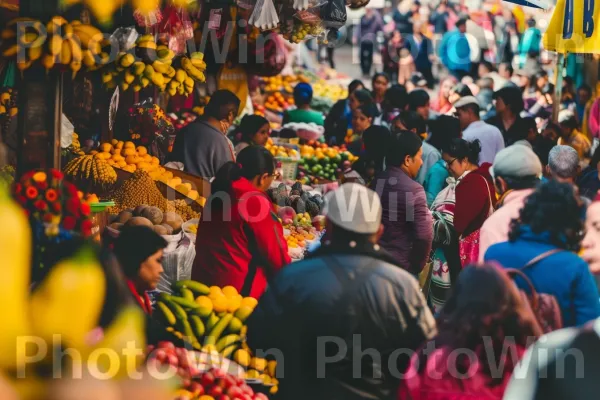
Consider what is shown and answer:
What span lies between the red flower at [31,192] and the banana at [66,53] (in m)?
0.68

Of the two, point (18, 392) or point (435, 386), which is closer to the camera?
point (18, 392)

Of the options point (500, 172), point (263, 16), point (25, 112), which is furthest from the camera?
point (263, 16)

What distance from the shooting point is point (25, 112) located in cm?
475

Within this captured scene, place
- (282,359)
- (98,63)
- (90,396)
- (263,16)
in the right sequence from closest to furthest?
(90,396)
(282,359)
(98,63)
(263,16)

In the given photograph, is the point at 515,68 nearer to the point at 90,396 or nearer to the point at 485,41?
the point at 485,41

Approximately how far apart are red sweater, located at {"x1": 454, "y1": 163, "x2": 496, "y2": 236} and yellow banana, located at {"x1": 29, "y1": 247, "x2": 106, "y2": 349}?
3.12 metres

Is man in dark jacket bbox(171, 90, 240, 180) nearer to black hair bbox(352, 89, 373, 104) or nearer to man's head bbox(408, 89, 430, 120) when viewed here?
man's head bbox(408, 89, 430, 120)

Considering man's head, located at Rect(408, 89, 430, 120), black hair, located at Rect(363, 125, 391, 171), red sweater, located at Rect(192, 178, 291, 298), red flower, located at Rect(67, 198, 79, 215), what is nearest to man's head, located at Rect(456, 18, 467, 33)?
man's head, located at Rect(408, 89, 430, 120)

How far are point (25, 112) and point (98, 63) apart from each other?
1.62ft

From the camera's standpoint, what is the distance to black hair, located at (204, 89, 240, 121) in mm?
7773

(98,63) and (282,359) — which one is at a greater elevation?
(98,63)

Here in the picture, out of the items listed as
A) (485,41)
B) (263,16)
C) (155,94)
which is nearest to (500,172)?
(263,16)

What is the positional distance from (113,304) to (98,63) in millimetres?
1584

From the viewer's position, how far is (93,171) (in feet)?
24.5
